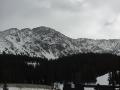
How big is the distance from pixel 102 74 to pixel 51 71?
28420 mm

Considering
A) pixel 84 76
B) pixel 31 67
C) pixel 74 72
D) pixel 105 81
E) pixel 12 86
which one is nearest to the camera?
pixel 12 86

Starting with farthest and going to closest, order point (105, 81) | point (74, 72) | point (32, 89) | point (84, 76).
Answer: point (74, 72) → point (84, 76) → point (105, 81) → point (32, 89)

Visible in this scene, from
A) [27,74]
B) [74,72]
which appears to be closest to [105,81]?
[74,72]

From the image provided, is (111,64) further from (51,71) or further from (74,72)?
(51,71)

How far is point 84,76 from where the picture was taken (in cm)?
16850

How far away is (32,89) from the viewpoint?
81.9 meters

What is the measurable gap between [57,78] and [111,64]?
3067 cm

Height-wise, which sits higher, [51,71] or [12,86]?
[51,71]

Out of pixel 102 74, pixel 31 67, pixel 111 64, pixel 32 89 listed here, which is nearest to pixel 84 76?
pixel 102 74

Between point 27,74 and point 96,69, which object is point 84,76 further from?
point 27,74

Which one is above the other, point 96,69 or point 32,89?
point 96,69

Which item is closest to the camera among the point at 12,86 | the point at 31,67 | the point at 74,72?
the point at 12,86

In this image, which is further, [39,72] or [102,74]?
[39,72]

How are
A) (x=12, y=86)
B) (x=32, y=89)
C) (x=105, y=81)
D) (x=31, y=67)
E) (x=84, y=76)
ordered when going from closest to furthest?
(x=12, y=86) → (x=32, y=89) → (x=105, y=81) → (x=84, y=76) → (x=31, y=67)
